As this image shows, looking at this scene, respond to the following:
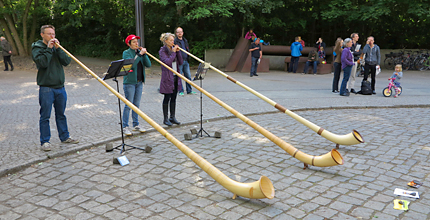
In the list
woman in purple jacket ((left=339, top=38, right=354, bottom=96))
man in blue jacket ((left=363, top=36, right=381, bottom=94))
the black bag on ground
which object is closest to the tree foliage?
man in blue jacket ((left=363, top=36, right=381, bottom=94))

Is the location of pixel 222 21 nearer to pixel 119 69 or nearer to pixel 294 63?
pixel 294 63

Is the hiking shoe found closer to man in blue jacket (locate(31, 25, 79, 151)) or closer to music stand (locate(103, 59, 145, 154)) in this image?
man in blue jacket (locate(31, 25, 79, 151))

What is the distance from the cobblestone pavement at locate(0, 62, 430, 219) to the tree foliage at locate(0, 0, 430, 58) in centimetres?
955

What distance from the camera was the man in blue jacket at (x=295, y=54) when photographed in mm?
17531

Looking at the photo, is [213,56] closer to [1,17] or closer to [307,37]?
[307,37]

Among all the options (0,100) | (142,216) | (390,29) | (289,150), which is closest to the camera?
(142,216)

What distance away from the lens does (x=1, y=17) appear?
19.4 m

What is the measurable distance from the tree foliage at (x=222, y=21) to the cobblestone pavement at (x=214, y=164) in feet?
31.3

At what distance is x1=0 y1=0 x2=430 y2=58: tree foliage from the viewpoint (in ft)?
57.1

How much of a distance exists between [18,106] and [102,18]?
14.9 meters

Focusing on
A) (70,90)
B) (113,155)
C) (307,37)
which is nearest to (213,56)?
(307,37)

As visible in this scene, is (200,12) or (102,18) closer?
(200,12)

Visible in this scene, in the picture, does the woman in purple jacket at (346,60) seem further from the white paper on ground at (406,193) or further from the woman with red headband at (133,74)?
the white paper on ground at (406,193)

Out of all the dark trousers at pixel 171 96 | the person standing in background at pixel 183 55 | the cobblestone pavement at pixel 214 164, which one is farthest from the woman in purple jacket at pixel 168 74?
the person standing in background at pixel 183 55
